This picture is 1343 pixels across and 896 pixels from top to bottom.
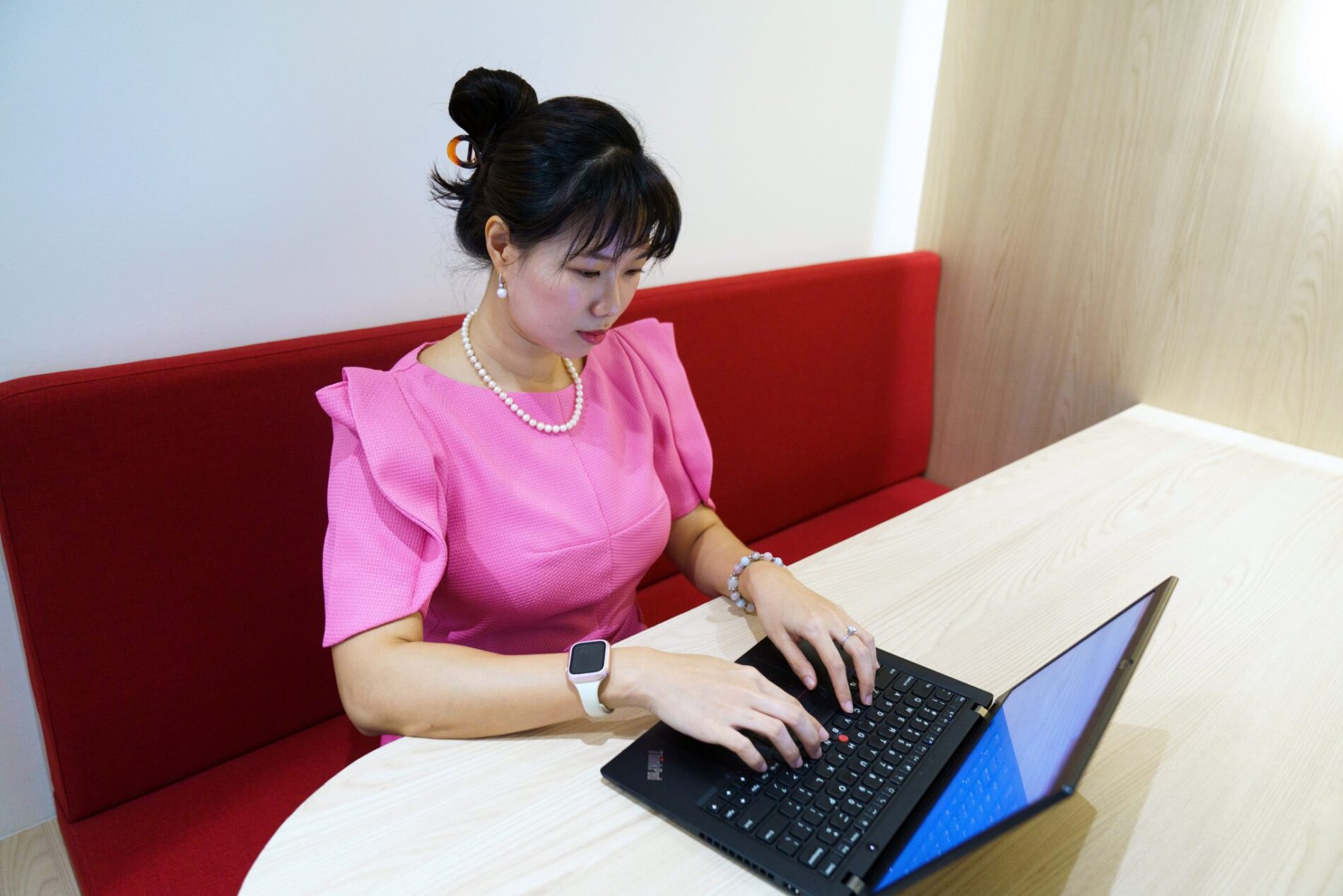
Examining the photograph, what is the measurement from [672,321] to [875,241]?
80 cm

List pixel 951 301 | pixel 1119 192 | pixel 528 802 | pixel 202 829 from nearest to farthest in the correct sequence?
1. pixel 528 802
2. pixel 202 829
3. pixel 1119 192
4. pixel 951 301

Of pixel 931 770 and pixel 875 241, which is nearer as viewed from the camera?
pixel 931 770

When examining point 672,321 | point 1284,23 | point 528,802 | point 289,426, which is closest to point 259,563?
point 289,426

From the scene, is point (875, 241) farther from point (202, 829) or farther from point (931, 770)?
point (202, 829)

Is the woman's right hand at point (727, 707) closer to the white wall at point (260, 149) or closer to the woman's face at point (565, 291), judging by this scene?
the woman's face at point (565, 291)

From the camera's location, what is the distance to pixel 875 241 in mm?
2070

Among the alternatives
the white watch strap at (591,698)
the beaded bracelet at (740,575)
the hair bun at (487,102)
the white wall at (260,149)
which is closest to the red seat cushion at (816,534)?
the beaded bracelet at (740,575)

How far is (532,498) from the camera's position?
100 cm

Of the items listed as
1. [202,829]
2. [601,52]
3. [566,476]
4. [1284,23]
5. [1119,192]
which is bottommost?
[202,829]

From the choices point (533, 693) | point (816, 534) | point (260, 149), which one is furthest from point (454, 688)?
point (816, 534)

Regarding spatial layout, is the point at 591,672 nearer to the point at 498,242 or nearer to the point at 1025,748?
the point at 1025,748

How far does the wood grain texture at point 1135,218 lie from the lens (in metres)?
1.46

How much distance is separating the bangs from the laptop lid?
0.57m

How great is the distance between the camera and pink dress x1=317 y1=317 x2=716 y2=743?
33.7 inches
